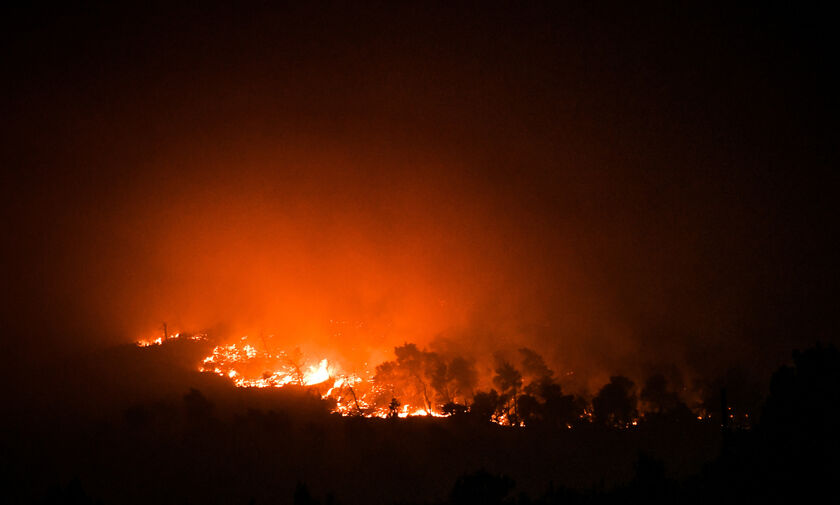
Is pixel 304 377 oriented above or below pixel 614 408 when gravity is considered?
above

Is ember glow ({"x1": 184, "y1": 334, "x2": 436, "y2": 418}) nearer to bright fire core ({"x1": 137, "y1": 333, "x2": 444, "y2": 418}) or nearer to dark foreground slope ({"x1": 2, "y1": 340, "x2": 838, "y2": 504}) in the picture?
bright fire core ({"x1": 137, "y1": 333, "x2": 444, "y2": 418})

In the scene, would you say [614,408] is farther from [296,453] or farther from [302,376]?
[302,376]

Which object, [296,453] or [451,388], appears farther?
[451,388]

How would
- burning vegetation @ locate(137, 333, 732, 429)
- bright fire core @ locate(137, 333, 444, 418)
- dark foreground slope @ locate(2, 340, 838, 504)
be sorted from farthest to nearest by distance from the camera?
bright fire core @ locate(137, 333, 444, 418) → burning vegetation @ locate(137, 333, 732, 429) → dark foreground slope @ locate(2, 340, 838, 504)

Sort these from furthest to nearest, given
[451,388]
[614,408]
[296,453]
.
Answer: [451,388] < [614,408] < [296,453]

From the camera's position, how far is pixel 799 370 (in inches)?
729

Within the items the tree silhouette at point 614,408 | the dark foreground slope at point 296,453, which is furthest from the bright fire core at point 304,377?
the tree silhouette at point 614,408

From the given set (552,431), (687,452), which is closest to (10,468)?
(552,431)

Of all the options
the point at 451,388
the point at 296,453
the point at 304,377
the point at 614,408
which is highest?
the point at 304,377

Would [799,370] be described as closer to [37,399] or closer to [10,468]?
[10,468]

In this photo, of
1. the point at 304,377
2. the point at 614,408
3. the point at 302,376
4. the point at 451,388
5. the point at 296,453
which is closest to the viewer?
the point at 296,453

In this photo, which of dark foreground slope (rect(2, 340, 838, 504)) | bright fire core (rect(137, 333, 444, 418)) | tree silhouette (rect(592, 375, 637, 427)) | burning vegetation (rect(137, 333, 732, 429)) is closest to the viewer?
dark foreground slope (rect(2, 340, 838, 504))

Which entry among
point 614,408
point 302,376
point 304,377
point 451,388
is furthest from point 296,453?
point 614,408

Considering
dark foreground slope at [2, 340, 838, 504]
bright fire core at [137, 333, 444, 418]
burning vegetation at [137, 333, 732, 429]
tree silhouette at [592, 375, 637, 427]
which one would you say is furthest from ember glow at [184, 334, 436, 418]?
tree silhouette at [592, 375, 637, 427]
